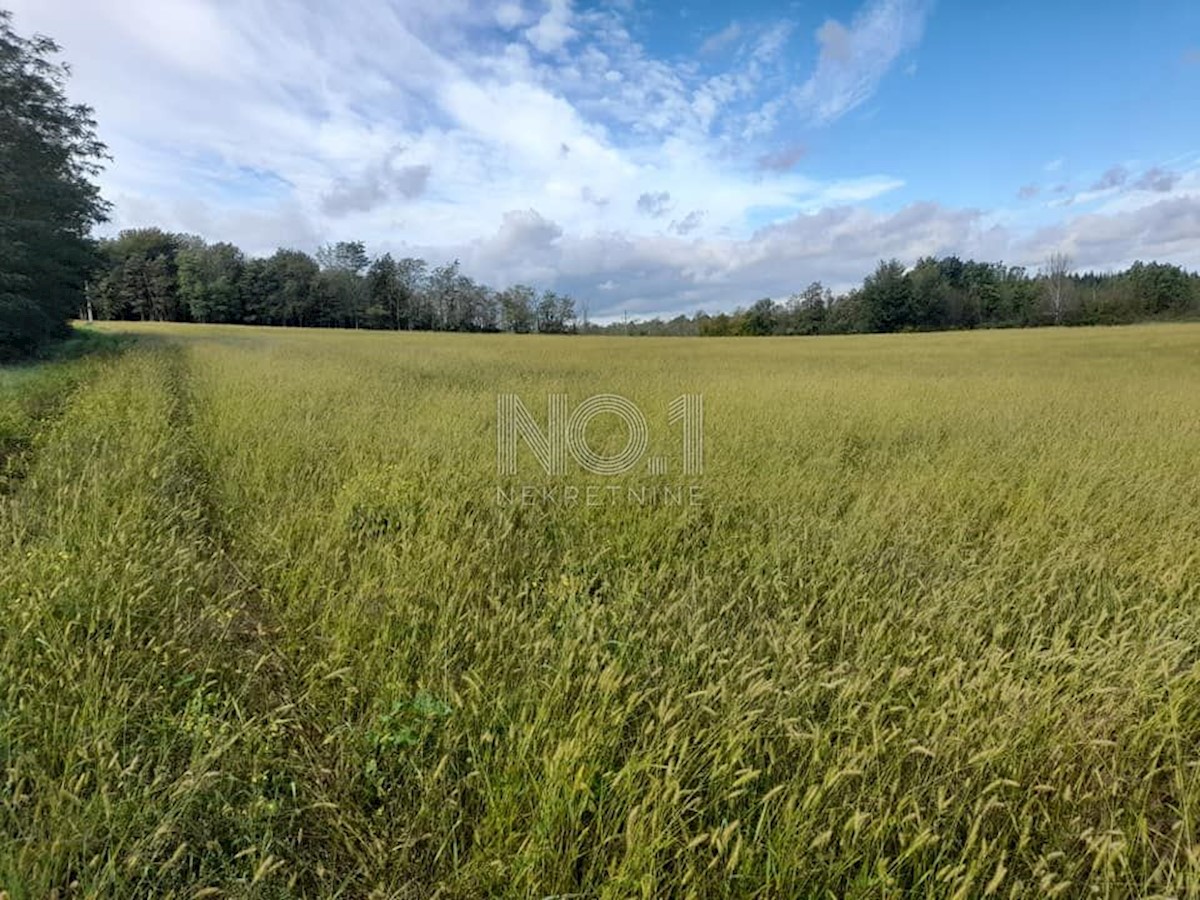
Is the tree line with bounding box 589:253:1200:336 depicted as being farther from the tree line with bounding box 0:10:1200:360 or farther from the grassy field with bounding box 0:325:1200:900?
the grassy field with bounding box 0:325:1200:900

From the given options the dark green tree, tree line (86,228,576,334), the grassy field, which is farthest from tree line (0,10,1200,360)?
the grassy field

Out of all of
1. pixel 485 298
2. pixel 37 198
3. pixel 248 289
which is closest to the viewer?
pixel 37 198

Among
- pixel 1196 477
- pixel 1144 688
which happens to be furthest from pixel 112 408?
pixel 1196 477

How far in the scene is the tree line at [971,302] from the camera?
62094 millimetres

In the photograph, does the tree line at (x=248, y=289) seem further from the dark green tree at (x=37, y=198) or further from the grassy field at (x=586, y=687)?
the grassy field at (x=586, y=687)

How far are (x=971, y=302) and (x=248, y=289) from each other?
328ft

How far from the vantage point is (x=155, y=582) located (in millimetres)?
2625

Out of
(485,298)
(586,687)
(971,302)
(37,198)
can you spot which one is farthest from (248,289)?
(971,302)

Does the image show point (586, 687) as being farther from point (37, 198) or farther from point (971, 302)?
point (971, 302)

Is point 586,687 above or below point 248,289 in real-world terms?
below

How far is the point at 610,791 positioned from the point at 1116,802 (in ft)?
5.93

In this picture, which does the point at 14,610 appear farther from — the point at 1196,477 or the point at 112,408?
the point at 1196,477

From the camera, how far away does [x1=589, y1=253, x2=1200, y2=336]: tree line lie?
6209cm

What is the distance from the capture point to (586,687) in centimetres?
199
